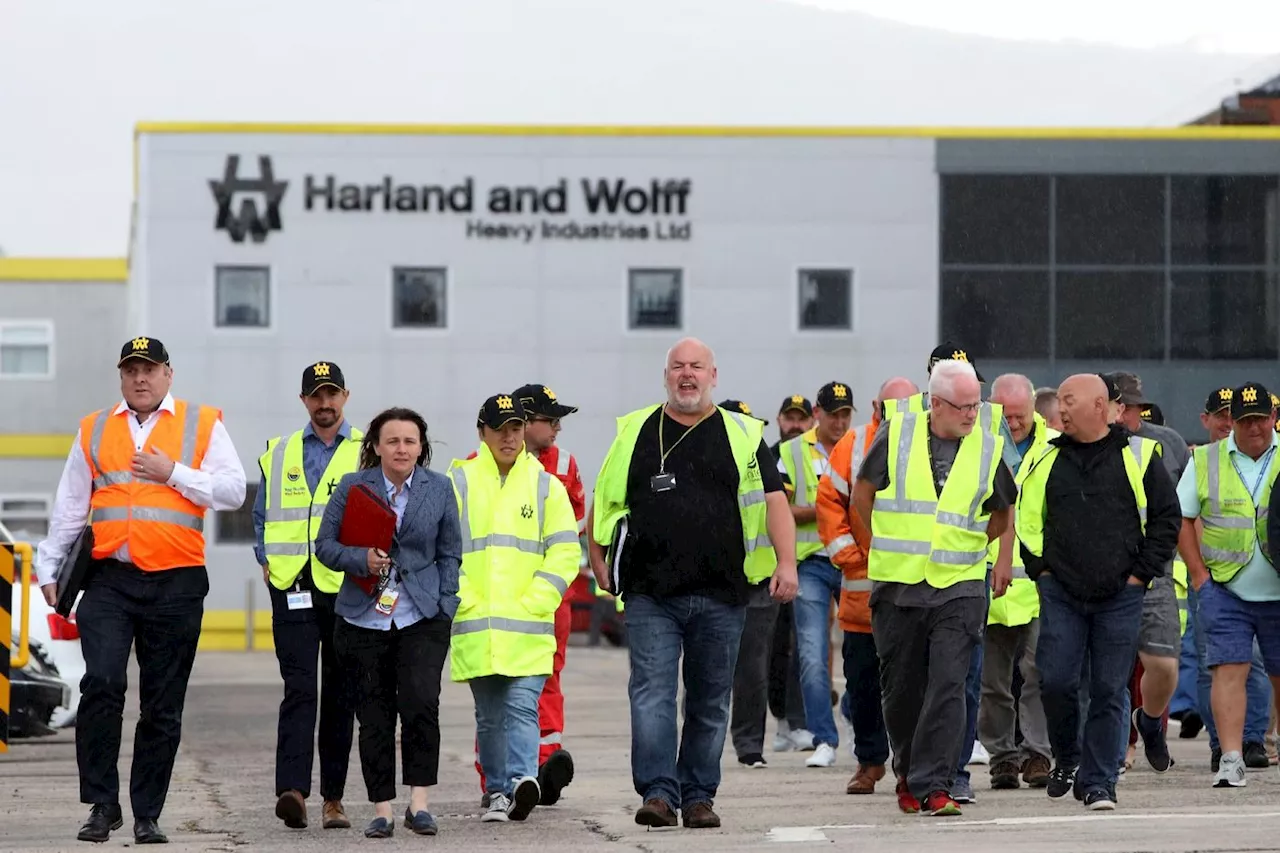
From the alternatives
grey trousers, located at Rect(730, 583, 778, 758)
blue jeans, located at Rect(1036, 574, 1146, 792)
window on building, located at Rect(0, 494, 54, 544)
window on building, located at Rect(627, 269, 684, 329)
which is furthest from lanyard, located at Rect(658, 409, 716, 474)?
window on building, located at Rect(0, 494, 54, 544)

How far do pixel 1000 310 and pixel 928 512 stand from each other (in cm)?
3251

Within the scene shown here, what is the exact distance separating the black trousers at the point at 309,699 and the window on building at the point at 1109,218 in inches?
1290

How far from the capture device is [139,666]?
9.95 m

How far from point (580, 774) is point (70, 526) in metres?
4.26

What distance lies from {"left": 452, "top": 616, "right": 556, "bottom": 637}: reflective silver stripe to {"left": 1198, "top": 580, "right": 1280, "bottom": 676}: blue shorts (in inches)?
144

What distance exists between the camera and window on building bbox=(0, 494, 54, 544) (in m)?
51.8

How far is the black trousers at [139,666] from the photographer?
9.87m

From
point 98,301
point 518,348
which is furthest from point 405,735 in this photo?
point 98,301

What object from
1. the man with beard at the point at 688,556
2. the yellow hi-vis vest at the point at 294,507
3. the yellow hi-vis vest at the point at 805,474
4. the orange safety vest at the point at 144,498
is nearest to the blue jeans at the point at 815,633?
the yellow hi-vis vest at the point at 805,474

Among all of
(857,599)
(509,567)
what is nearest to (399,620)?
(509,567)

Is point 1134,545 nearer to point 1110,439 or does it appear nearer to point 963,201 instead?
point 1110,439

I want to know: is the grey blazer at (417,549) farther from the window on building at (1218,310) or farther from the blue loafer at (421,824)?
the window on building at (1218,310)

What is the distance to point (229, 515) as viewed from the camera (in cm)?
4212

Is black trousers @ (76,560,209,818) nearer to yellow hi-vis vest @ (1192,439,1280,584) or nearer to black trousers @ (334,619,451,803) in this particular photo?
black trousers @ (334,619,451,803)
